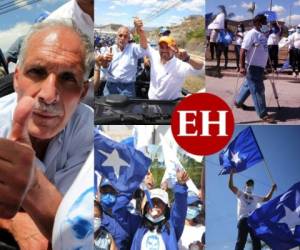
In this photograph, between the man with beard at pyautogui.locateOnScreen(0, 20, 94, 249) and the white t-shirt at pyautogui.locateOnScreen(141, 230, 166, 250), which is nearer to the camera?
the man with beard at pyautogui.locateOnScreen(0, 20, 94, 249)

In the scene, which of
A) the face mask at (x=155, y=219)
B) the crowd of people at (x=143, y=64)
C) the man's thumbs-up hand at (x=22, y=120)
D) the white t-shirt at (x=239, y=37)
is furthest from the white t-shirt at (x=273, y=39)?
the man's thumbs-up hand at (x=22, y=120)

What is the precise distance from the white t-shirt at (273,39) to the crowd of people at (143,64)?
0.50m

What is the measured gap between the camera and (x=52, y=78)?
3.18 meters

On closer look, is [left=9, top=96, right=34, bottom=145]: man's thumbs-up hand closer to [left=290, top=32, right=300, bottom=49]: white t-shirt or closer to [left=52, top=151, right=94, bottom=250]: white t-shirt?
[left=52, top=151, right=94, bottom=250]: white t-shirt

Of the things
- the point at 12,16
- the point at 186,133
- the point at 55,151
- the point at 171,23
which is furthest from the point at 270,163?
the point at 12,16

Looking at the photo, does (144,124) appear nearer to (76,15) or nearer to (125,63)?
(125,63)

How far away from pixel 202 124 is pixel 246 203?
1.91 feet

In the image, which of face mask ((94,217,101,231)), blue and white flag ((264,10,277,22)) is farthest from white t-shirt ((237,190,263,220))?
blue and white flag ((264,10,277,22))

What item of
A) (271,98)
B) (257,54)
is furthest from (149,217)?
(257,54)

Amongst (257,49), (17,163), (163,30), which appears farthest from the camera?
(257,49)

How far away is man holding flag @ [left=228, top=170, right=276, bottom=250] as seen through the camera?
3.39 meters

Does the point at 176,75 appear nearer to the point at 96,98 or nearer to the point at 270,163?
the point at 96,98

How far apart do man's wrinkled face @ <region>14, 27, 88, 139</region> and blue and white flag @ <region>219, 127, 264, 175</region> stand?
38.8 inches

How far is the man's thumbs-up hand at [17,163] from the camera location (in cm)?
316
